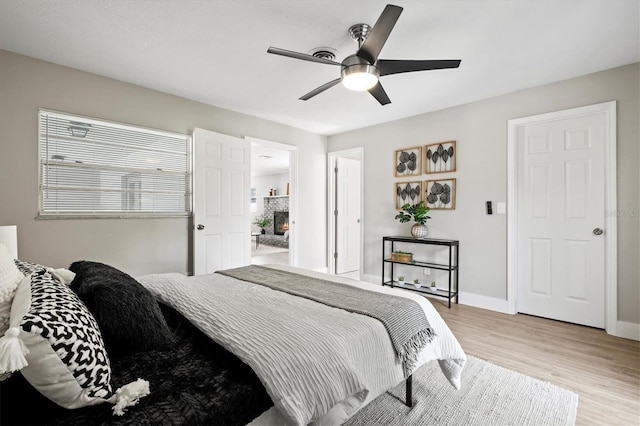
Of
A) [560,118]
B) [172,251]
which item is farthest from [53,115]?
[560,118]

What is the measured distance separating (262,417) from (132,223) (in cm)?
293

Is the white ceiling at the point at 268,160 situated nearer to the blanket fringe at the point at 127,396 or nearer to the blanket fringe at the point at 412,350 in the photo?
the blanket fringe at the point at 412,350

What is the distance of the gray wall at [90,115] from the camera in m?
2.61

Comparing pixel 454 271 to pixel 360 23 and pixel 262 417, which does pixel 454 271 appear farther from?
pixel 262 417

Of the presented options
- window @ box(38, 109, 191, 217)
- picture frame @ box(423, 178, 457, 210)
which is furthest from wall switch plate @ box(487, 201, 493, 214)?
window @ box(38, 109, 191, 217)

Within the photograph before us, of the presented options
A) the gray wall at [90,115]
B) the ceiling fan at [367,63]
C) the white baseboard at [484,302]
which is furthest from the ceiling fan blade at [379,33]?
the white baseboard at [484,302]

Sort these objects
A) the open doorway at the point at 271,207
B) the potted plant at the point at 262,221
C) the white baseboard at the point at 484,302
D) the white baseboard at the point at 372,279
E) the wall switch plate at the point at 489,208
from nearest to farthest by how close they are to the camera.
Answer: the white baseboard at the point at 484,302 → the wall switch plate at the point at 489,208 → the white baseboard at the point at 372,279 → the open doorway at the point at 271,207 → the potted plant at the point at 262,221

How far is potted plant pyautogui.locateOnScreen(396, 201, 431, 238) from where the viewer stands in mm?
4020

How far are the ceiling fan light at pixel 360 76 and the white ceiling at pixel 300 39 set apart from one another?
0.35 metres

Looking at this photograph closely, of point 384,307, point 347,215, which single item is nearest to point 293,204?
point 347,215

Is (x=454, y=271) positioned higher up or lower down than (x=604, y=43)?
lower down

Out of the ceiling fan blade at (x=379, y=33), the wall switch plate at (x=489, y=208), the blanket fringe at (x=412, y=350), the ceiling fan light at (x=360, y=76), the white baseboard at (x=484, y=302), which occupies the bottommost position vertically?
the white baseboard at (x=484, y=302)

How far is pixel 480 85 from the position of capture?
3.28 metres

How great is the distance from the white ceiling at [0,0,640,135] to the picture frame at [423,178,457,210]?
110 cm
